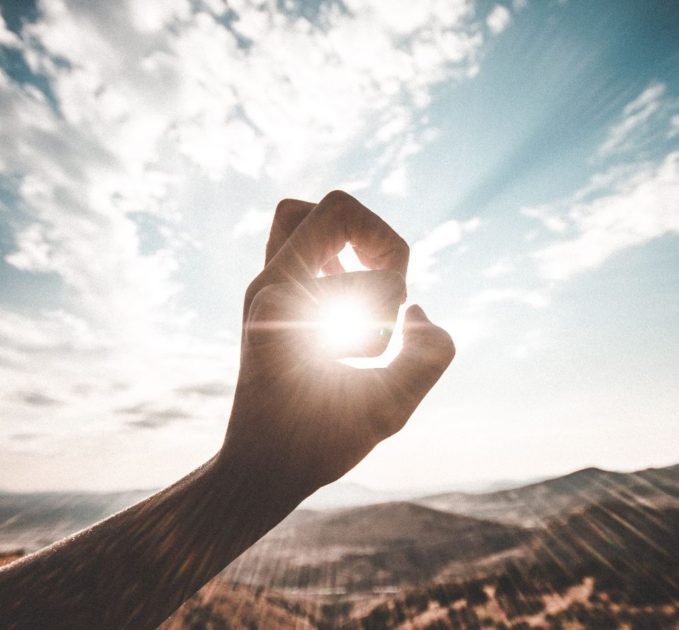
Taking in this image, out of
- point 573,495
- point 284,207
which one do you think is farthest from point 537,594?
point 284,207

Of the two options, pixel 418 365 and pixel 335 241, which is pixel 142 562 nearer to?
pixel 418 365

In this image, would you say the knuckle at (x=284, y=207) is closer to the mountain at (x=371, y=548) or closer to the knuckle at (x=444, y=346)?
the knuckle at (x=444, y=346)

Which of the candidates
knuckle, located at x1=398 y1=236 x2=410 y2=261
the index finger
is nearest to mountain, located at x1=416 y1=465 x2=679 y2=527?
knuckle, located at x1=398 y1=236 x2=410 y2=261

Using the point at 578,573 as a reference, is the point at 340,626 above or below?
below

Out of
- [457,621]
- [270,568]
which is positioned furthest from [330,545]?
[457,621]

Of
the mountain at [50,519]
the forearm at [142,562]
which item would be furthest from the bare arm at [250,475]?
the mountain at [50,519]

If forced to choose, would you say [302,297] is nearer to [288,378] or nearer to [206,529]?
[288,378]
